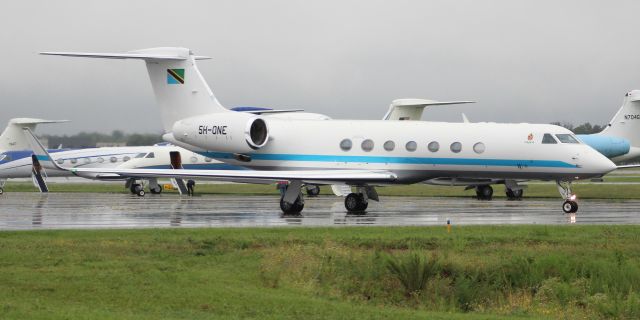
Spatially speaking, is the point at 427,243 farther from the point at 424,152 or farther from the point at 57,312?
the point at 424,152

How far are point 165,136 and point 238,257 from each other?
16.4 metres

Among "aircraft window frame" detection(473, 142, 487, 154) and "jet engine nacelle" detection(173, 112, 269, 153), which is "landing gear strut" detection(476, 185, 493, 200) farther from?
"jet engine nacelle" detection(173, 112, 269, 153)

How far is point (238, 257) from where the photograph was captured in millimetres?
16625

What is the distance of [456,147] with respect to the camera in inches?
1137

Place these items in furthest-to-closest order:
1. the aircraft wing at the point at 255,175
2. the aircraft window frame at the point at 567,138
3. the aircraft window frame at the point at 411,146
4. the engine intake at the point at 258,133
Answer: the engine intake at the point at 258,133 → the aircraft window frame at the point at 411,146 → the aircraft window frame at the point at 567,138 → the aircraft wing at the point at 255,175

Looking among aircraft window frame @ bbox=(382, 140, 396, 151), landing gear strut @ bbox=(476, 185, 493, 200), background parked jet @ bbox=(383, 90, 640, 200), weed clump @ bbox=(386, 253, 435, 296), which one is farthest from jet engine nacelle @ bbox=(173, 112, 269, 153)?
background parked jet @ bbox=(383, 90, 640, 200)

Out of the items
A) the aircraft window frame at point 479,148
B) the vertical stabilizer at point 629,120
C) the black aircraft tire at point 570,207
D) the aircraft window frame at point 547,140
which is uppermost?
the vertical stabilizer at point 629,120

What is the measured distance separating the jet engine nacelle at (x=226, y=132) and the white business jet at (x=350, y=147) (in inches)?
1.3

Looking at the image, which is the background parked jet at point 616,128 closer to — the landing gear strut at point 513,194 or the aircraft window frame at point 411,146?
the landing gear strut at point 513,194

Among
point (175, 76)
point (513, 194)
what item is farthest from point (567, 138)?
point (175, 76)

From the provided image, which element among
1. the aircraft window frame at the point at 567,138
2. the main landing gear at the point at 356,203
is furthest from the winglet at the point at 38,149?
the aircraft window frame at the point at 567,138

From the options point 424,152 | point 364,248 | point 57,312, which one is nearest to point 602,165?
point 424,152

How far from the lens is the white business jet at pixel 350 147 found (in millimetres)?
28109

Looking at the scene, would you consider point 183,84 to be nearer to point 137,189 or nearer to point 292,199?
point 292,199
